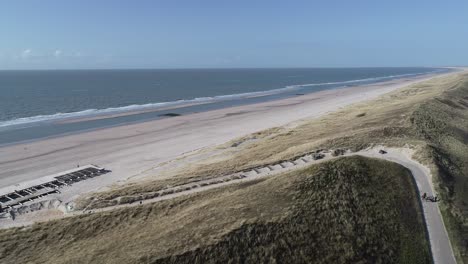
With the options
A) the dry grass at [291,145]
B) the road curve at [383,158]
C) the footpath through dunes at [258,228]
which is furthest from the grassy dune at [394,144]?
the footpath through dunes at [258,228]

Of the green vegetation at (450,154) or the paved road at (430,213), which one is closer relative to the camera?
the paved road at (430,213)

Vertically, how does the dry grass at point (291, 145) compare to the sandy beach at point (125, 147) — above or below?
above

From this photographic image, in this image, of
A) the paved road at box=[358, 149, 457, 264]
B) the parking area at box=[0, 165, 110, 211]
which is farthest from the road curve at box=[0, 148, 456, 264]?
the parking area at box=[0, 165, 110, 211]

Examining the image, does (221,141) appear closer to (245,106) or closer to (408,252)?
(408,252)

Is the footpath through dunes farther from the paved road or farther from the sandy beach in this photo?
the sandy beach

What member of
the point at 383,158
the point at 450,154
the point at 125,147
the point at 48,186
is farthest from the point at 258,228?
the point at 125,147

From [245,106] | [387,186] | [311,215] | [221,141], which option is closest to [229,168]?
[311,215]

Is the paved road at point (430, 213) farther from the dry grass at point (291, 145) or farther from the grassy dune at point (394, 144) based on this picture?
the dry grass at point (291, 145)
